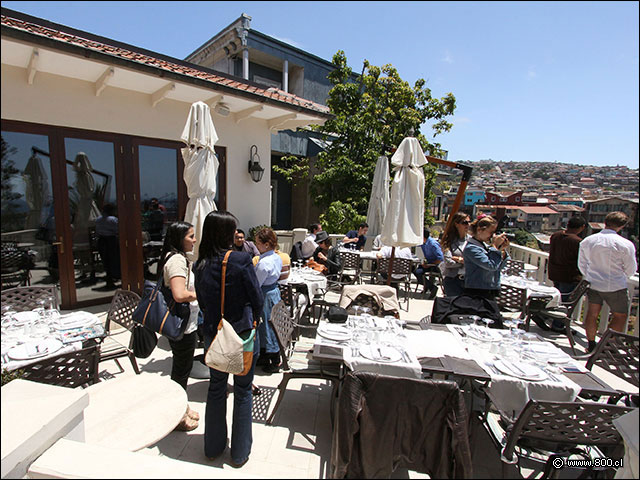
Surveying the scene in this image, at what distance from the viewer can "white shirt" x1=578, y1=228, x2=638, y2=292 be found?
3.92 meters

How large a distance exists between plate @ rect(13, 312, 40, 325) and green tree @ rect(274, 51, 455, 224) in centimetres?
944

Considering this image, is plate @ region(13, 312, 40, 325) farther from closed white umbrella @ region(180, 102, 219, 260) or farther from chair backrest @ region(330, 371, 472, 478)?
chair backrest @ region(330, 371, 472, 478)

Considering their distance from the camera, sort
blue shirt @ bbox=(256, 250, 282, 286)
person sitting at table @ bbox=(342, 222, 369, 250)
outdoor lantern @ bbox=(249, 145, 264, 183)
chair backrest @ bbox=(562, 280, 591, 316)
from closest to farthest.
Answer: blue shirt @ bbox=(256, 250, 282, 286), chair backrest @ bbox=(562, 280, 591, 316), outdoor lantern @ bbox=(249, 145, 264, 183), person sitting at table @ bbox=(342, 222, 369, 250)

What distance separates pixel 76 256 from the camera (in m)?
5.17

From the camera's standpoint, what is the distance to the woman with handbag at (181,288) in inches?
101

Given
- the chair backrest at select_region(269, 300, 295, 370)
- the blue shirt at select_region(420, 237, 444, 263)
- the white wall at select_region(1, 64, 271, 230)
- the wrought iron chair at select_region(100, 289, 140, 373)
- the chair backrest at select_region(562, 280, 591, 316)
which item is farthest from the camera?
the blue shirt at select_region(420, 237, 444, 263)

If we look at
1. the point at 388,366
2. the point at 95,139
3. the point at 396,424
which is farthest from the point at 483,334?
the point at 95,139

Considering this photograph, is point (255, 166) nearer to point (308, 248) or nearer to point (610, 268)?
point (308, 248)

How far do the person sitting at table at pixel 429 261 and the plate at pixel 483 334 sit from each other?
370 centimetres

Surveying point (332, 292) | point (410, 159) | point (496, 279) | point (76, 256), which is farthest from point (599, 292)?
point (76, 256)

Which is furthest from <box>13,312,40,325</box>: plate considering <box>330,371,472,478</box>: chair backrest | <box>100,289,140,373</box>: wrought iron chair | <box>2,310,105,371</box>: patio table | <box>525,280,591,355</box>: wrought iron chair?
<box>525,280,591,355</box>: wrought iron chair

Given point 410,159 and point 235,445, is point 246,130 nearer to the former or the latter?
point 410,159

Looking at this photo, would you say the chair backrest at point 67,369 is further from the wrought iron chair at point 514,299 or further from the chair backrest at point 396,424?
the wrought iron chair at point 514,299

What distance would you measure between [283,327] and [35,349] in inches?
76.9
